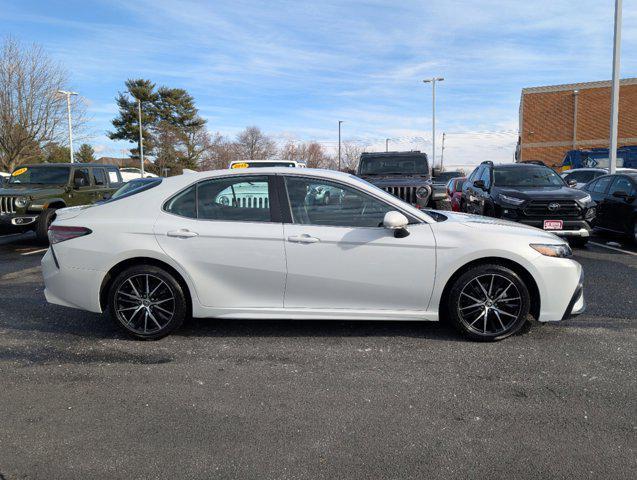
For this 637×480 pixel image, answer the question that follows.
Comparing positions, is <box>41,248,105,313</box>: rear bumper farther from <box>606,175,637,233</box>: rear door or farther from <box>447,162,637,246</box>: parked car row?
<box>606,175,637,233</box>: rear door

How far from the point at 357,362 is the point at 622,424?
1.84 m

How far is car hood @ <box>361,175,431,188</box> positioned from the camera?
10242 mm

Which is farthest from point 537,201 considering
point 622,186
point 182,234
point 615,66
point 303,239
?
point 615,66

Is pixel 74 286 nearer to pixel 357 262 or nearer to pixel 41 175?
pixel 357 262

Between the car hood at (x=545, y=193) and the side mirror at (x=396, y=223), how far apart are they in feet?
19.1

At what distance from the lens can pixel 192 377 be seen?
3.91 metres

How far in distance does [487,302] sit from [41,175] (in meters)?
10.8

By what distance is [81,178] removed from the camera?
1166cm

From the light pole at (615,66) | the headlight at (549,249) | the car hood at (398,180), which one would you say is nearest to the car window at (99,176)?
the car hood at (398,180)

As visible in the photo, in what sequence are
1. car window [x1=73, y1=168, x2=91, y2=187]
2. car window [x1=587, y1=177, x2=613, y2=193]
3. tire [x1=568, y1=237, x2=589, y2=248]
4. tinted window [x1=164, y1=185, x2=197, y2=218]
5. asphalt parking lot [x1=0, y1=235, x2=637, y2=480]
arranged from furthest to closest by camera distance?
car window [x1=73, y1=168, x2=91, y2=187] < car window [x1=587, y1=177, x2=613, y2=193] < tire [x1=568, y1=237, x2=589, y2=248] < tinted window [x1=164, y1=185, x2=197, y2=218] < asphalt parking lot [x1=0, y1=235, x2=637, y2=480]

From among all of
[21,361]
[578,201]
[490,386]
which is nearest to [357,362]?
[490,386]

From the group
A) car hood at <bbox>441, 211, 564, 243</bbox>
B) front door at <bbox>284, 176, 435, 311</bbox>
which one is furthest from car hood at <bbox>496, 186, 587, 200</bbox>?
front door at <bbox>284, 176, 435, 311</bbox>

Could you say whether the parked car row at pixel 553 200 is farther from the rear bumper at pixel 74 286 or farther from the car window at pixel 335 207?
the rear bumper at pixel 74 286

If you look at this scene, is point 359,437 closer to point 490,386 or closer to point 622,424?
point 490,386
